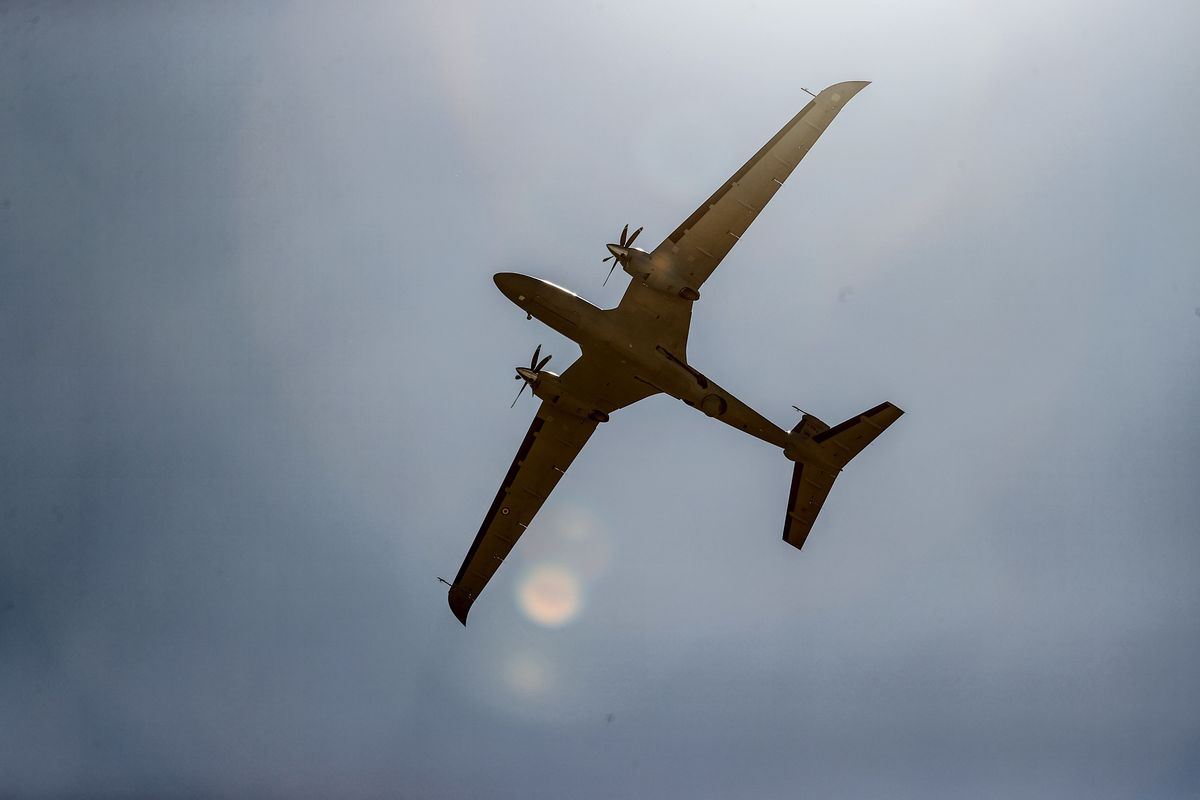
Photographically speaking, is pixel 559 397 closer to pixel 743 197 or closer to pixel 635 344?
pixel 635 344

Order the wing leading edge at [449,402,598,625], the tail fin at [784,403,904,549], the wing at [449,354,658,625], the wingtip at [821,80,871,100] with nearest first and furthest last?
1. the wingtip at [821,80,871,100]
2. the wing at [449,354,658,625]
3. the tail fin at [784,403,904,549]
4. the wing leading edge at [449,402,598,625]

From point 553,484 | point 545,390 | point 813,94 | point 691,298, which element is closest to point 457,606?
point 553,484

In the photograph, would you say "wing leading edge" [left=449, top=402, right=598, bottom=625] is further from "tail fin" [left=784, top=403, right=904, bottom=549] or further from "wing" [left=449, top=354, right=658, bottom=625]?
"tail fin" [left=784, top=403, right=904, bottom=549]

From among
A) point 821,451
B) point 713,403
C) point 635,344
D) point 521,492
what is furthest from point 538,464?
point 821,451

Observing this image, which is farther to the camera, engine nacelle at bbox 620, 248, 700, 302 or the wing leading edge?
the wing leading edge

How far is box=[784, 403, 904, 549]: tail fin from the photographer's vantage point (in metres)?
47.1

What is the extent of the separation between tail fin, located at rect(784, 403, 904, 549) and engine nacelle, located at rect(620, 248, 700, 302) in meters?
9.89

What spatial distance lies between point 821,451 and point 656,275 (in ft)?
42.6

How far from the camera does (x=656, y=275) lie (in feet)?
139

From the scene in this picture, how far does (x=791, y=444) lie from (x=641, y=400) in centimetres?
800

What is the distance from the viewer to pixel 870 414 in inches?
1857

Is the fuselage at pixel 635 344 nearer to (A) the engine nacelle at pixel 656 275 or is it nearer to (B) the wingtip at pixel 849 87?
(A) the engine nacelle at pixel 656 275

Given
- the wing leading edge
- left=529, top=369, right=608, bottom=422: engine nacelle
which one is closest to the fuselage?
left=529, top=369, right=608, bottom=422: engine nacelle

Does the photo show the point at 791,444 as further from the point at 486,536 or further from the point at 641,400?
the point at 486,536
